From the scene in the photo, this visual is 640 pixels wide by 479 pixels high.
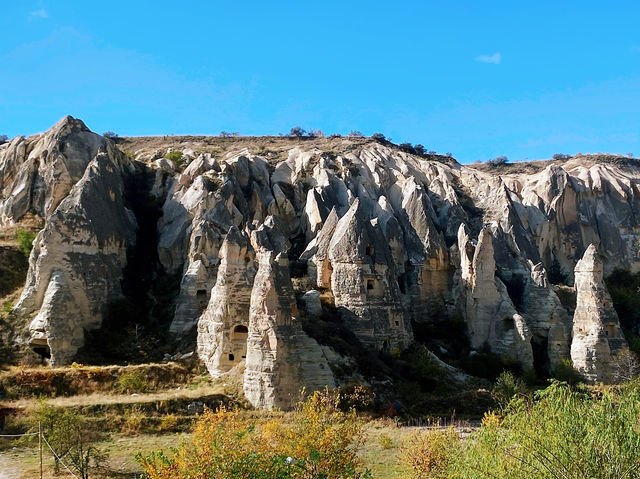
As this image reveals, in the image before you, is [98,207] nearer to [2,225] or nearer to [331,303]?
[2,225]

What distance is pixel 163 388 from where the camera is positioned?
20.2 metres

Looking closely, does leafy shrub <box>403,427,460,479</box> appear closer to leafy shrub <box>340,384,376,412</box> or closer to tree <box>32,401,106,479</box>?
leafy shrub <box>340,384,376,412</box>

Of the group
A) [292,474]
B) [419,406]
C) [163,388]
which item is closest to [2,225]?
[163,388]

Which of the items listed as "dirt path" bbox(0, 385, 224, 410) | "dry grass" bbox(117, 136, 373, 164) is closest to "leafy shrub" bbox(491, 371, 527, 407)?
"dirt path" bbox(0, 385, 224, 410)

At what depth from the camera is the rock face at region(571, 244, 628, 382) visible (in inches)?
944

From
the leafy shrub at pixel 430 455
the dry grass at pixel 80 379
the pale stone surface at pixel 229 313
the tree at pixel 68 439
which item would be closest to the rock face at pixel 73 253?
the dry grass at pixel 80 379

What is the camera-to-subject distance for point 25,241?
29375mm

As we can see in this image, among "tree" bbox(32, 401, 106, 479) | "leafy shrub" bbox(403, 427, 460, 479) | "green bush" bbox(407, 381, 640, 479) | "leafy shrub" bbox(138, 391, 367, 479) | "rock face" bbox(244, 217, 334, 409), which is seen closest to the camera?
"green bush" bbox(407, 381, 640, 479)

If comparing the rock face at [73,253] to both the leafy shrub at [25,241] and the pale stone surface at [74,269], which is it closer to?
the pale stone surface at [74,269]

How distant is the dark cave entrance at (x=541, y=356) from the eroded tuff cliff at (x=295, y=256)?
2.9 inches

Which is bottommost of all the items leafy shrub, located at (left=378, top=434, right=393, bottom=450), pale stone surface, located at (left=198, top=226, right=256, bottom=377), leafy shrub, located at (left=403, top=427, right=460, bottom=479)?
leafy shrub, located at (left=378, top=434, right=393, bottom=450)

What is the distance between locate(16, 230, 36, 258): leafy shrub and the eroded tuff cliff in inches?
85.4

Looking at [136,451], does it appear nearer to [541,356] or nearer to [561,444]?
[561,444]

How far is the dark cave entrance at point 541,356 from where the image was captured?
2662 cm
